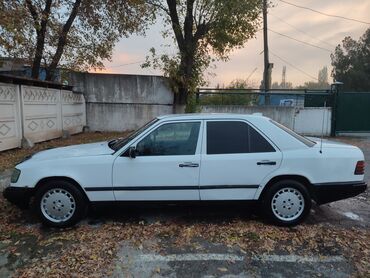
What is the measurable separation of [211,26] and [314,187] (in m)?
11.7

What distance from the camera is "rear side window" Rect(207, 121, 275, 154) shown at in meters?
4.80

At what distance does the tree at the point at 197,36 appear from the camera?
14.8 meters

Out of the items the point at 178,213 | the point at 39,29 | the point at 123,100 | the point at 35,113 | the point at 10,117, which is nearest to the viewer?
the point at 178,213

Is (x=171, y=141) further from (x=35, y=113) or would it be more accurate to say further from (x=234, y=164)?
(x=35, y=113)

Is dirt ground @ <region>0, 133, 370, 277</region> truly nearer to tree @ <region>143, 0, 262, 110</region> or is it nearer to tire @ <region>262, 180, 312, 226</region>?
tire @ <region>262, 180, 312, 226</region>

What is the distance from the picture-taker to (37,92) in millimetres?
11633

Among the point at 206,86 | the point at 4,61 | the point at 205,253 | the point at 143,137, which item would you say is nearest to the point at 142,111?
the point at 206,86

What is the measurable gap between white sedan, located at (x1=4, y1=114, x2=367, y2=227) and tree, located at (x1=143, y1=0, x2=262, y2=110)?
1086 centimetres

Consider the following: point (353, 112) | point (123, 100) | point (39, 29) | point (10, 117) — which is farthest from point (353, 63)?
point (10, 117)

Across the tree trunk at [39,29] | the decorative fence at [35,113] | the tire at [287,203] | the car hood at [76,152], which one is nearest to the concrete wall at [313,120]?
the decorative fence at [35,113]

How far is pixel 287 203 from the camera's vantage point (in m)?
4.80

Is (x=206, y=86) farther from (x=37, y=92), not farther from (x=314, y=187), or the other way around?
(x=314, y=187)

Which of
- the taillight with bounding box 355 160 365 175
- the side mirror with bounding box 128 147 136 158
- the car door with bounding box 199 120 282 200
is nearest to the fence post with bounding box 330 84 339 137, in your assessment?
the taillight with bounding box 355 160 365 175

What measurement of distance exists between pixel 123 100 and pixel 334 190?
12773 mm
